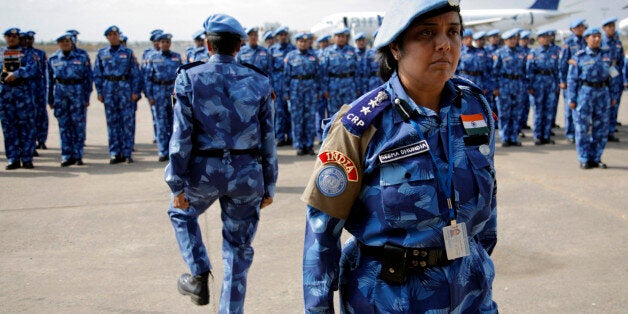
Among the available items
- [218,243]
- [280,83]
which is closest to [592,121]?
[280,83]

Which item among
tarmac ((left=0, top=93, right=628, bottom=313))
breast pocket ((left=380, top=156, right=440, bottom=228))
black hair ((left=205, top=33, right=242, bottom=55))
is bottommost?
tarmac ((left=0, top=93, right=628, bottom=313))

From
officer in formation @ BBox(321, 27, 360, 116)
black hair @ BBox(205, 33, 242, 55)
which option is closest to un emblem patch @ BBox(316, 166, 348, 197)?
black hair @ BBox(205, 33, 242, 55)

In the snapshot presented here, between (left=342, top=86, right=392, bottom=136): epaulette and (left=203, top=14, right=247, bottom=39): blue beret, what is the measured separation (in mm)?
1822

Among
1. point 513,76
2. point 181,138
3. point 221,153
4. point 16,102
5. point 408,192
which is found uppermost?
point 408,192

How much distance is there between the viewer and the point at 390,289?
165 cm

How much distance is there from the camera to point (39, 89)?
9.57 metres

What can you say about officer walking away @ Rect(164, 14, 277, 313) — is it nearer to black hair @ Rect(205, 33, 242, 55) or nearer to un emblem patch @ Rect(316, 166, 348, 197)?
black hair @ Rect(205, 33, 242, 55)

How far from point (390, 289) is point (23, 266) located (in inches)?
154

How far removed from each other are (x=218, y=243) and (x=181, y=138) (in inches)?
81.4

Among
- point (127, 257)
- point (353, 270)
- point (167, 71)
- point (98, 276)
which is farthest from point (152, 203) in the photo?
point (353, 270)

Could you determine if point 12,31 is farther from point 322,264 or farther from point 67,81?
point 322,264

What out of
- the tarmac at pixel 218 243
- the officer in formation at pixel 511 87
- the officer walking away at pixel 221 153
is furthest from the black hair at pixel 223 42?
the officer in formation at pixel 511 87

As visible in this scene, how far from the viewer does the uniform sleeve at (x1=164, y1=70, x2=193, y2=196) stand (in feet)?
10.5

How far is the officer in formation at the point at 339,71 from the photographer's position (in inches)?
406
